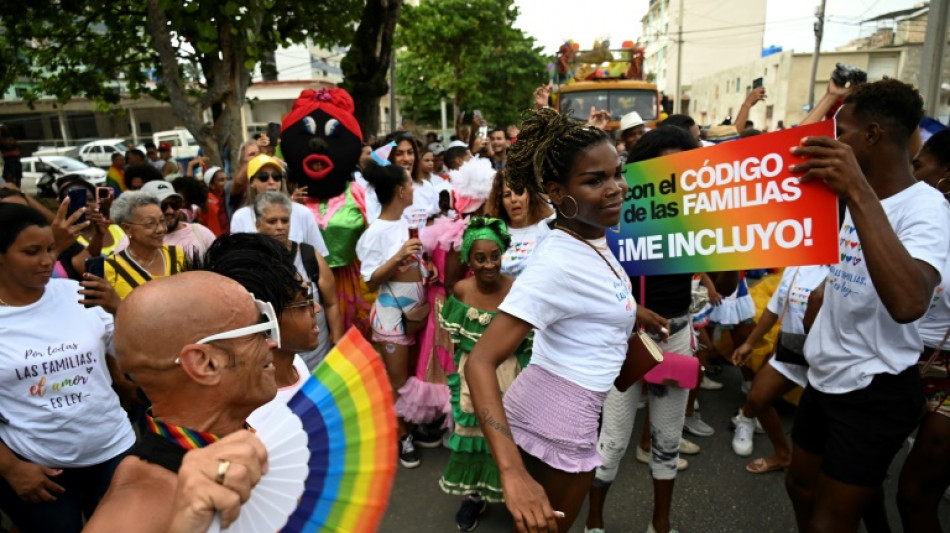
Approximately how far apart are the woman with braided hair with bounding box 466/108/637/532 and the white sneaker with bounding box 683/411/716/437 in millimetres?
2457

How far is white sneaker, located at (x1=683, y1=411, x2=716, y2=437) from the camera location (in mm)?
4207

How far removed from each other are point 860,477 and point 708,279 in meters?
1.85

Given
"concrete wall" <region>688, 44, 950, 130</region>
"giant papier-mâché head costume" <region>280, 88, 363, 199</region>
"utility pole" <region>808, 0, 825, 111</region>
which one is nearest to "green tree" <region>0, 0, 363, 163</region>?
"giant papier-mâché head costume" <region>280, 88, 363, 199</region>

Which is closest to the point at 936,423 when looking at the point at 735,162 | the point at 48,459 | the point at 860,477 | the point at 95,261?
the point at 860,477

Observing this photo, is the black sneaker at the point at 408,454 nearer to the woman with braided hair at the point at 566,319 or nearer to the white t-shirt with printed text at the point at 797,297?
the woman with braided hair at the point at 566,319

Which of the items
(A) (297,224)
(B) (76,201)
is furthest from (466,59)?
(B) (76,201)

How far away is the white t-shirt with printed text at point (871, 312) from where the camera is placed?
1.99 m

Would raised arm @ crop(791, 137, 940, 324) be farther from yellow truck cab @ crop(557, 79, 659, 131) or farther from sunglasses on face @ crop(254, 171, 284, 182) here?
yellow truck cab @ crop(557, 79, 659, 131)

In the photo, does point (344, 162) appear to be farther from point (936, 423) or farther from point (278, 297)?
point (936, 423)

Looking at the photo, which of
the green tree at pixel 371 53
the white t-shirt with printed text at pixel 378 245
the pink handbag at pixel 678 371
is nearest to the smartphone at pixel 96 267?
the white t-shirt with printed text at pixel 378 245

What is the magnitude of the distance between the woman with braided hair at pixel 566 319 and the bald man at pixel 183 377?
2.63 ft

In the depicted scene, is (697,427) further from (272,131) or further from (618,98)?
(618,98)

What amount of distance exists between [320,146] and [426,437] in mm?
2570

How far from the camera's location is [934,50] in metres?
5.24
